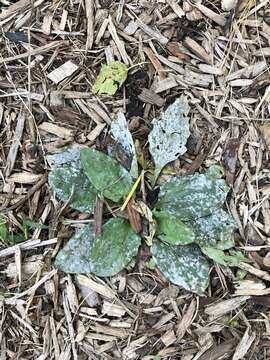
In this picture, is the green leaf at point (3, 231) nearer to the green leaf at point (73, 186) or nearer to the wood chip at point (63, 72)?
the green leaf at point (73, 186)

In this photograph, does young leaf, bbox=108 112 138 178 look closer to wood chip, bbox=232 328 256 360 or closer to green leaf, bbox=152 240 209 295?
green leaf, bbox=152 240 209 295

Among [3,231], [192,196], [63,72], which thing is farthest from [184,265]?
[63,72]

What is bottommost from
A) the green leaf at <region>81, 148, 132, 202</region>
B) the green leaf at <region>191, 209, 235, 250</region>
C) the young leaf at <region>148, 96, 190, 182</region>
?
the green leaf at <region>191, 209, 235, 250</region>

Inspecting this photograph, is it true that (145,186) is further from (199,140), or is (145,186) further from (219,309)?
(219,309)

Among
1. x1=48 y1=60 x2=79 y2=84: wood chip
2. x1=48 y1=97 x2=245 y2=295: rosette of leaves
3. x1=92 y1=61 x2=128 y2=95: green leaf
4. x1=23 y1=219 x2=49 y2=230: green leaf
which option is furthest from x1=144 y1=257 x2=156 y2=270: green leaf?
x1=48 y1=60 x2=79 y2=84: wood chip

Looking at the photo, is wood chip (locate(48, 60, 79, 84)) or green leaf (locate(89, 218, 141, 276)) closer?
green leaf (locate(89, 218, 141, 276))

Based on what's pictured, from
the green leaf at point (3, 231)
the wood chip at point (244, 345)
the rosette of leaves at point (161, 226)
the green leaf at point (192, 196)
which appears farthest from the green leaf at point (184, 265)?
the green leaf at point (3, 231)

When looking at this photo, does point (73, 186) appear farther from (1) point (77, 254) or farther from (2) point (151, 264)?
(2) point (151, 264)
